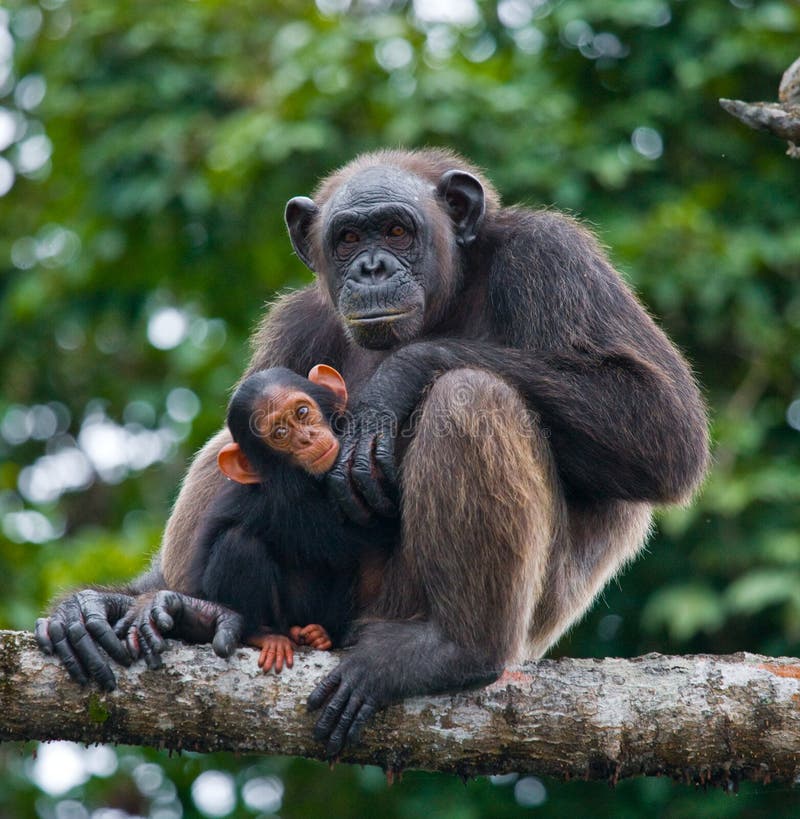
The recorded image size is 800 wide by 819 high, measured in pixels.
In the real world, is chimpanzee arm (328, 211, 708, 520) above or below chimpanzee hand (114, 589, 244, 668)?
above

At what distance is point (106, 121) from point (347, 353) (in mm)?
5968

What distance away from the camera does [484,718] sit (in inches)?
229

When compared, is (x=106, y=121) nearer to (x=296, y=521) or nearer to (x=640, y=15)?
(x=640, y=15)

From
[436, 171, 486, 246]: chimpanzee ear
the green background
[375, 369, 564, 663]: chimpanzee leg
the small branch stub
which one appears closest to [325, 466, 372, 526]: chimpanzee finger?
[375, 369, 564, 663]: chimpanzee leg

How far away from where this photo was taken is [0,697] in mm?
5547

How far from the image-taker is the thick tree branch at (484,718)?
5664mm

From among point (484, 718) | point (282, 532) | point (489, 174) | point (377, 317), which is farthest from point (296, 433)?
point (489, 174)

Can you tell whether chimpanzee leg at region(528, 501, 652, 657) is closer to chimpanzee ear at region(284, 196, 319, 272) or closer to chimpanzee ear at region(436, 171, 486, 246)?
chimpanzee ear at region(436, 171, 486, 246)

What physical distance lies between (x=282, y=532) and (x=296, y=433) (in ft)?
1.61

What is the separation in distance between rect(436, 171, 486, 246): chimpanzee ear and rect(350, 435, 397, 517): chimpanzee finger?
1612 millimetres

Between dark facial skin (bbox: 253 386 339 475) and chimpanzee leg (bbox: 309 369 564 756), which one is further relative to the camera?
dark facial skin (bbox: 253 386 339 475)

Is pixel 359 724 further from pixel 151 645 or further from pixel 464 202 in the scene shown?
pixel 464 202

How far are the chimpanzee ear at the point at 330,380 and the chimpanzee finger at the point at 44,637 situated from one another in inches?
73.9

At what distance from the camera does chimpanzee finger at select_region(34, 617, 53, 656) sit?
573 cm
